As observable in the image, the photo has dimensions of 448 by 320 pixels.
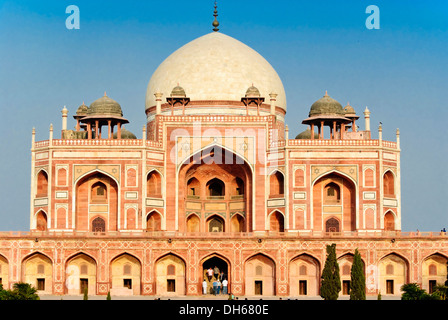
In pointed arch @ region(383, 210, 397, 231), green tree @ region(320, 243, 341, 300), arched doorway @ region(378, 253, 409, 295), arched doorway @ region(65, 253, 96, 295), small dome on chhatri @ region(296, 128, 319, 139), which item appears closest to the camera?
green tree @ region(320, 243, 341, 300)

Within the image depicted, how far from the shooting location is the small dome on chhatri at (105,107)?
4681cm

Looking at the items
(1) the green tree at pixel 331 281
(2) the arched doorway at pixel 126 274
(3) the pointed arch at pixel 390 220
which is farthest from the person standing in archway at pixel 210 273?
(3) the pointed arch at pixel 390 220

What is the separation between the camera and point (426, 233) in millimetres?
41750

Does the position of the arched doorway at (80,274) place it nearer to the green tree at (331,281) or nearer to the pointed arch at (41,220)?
the pointed arch at (41,220)

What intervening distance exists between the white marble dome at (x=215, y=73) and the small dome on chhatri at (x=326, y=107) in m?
4.24

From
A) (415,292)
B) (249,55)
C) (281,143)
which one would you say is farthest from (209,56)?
(415,292)

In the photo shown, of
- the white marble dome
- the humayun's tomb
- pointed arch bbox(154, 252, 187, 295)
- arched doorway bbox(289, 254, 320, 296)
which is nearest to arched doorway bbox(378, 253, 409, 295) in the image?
the humayun's tomb

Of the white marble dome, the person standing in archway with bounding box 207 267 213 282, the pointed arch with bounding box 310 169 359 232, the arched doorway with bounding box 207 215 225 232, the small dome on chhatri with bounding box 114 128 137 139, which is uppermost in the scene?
the white marble dome

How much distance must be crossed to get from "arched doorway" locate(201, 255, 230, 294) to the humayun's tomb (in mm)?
68

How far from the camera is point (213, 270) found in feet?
141

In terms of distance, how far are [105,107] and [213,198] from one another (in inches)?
279

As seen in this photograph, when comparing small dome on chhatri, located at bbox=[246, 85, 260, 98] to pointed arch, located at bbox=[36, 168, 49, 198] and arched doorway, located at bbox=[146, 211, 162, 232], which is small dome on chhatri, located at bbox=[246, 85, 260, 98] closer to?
arched doorway, located at bbox=[146, 211, 162, 232]

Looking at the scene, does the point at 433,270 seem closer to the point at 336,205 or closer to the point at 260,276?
the point at 336,205

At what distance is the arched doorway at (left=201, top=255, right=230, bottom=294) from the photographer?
42281mm
